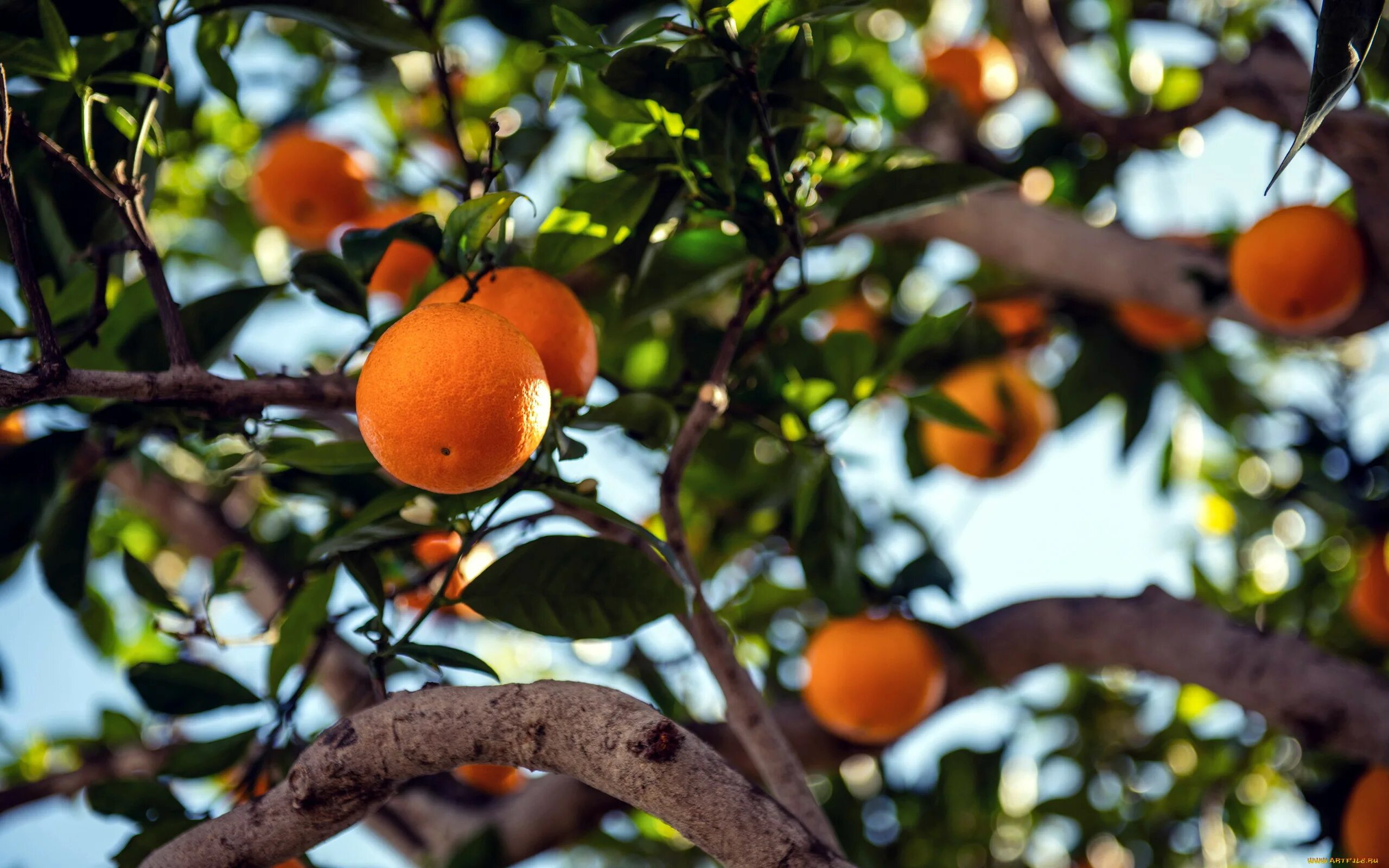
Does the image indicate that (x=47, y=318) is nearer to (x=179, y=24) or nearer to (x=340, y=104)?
(x=179, y=24)

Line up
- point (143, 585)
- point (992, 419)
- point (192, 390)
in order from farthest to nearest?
point (992, 419)
point (143, 585)
point (192, 390)

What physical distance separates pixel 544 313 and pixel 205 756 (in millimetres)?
637

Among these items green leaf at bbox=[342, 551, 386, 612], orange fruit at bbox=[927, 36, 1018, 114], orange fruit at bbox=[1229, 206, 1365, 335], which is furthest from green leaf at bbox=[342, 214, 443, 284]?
orange fruit at bbox=[927, 36, 1018, 114]

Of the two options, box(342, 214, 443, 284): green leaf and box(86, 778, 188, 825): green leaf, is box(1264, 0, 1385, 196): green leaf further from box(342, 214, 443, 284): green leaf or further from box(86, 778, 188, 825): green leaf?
box(86, 778, 188, 825): green leaf

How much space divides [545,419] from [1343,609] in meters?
1.79

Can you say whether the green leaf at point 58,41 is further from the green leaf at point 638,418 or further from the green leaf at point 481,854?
the green leaf at point 481,854

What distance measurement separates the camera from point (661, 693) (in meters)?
1.53

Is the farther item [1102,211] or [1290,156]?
[1102,211]

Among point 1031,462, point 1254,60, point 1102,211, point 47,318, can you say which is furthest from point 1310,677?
point 47,318

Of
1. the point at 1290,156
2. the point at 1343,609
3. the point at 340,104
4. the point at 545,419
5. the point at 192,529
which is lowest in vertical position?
the point at 1343,609

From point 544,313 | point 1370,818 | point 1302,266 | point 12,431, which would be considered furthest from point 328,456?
point 1370,818

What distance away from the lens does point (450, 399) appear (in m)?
0.69

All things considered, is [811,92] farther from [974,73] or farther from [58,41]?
[974,73]

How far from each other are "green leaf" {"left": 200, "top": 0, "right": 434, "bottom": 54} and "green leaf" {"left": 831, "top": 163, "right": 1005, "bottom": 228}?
43cm
